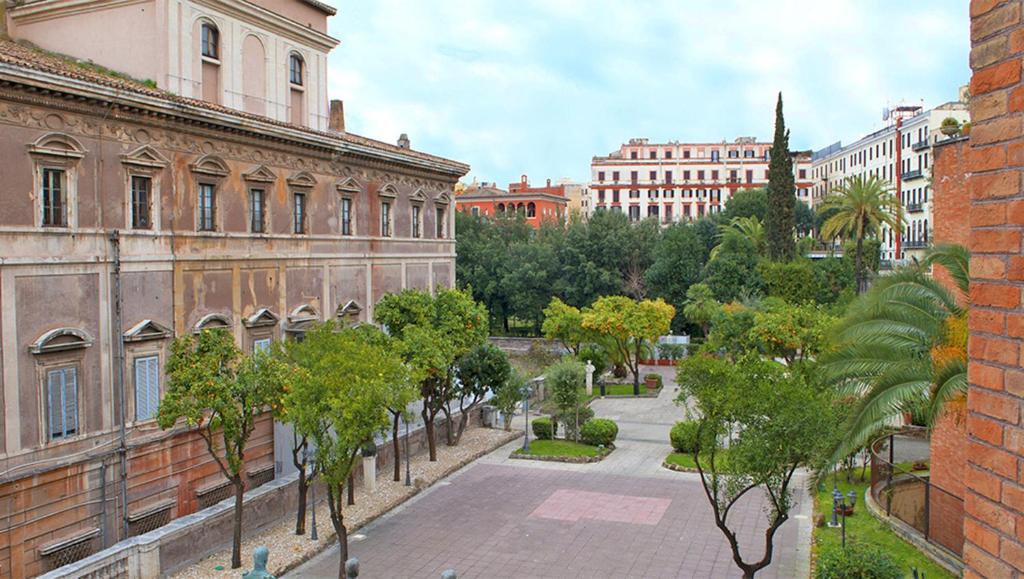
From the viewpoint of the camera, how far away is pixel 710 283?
2009 inches

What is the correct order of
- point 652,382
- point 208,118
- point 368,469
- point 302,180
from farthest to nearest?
1. point 652,382
2. point 302,180
3. point 368,469
4. point 208,118

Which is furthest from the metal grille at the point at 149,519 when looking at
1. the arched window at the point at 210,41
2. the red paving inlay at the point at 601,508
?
the arched window at the point at 210,41

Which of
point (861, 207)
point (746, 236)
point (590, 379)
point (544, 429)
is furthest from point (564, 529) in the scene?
point (746, 236)

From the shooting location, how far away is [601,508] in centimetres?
2081

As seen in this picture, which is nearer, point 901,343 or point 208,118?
point 901,343

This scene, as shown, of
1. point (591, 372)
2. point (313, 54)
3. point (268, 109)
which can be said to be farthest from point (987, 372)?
point (591, 372)

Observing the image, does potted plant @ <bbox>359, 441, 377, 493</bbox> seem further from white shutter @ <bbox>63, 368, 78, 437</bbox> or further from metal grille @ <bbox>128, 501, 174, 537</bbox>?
white shutter @ <bbox>63, 368, 78, 437</bbox>

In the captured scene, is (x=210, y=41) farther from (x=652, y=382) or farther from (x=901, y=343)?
(x=652, y=382)

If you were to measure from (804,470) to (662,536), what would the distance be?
23.9 ft

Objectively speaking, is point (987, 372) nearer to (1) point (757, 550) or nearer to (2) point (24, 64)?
(1) point (757, 550)

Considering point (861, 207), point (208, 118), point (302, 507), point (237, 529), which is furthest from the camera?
point (861, 207)

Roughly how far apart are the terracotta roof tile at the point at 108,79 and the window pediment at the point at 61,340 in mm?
5278

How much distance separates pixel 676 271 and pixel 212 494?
121 feet

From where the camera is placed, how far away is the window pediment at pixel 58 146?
1711 cm
